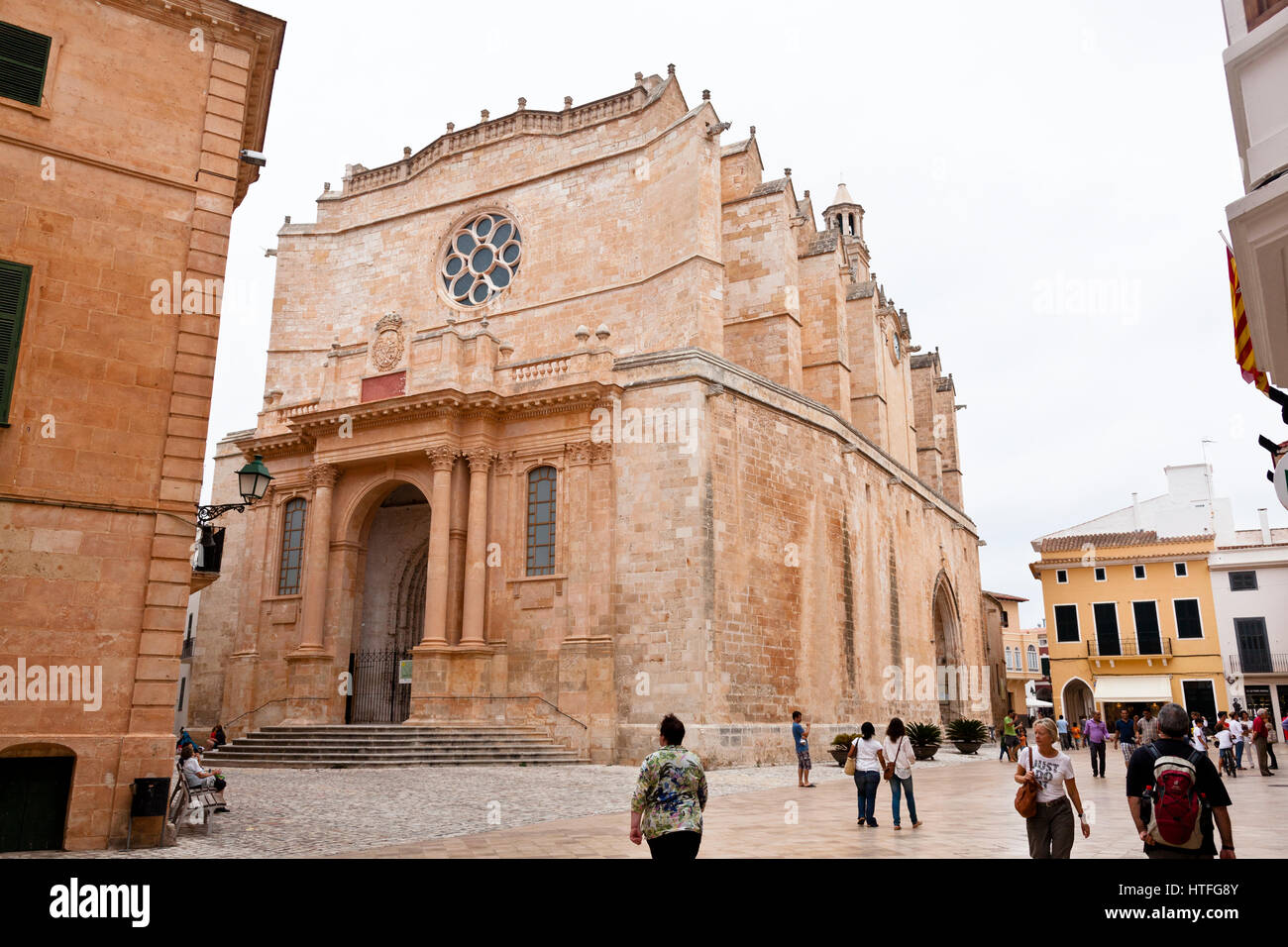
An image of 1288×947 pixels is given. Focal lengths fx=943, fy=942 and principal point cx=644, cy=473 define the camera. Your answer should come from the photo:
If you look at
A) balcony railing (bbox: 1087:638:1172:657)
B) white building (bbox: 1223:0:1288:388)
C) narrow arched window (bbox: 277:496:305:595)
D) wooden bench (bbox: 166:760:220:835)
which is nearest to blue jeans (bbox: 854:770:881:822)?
white building (bbox: 1223:0:1288:388)

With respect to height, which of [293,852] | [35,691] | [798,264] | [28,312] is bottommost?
[293,852]

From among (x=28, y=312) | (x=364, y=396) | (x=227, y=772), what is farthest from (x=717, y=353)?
(x=28, y=312)

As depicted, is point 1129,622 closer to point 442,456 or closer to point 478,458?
point 478,458

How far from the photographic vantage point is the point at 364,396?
891 inches

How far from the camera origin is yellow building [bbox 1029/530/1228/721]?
35.1m

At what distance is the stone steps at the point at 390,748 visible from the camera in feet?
58.0

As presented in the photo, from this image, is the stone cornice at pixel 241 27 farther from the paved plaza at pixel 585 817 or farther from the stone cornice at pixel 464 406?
the stone cornice at pixel 464 406

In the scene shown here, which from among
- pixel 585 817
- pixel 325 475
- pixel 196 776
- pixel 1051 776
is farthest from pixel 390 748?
pixel 1051 776

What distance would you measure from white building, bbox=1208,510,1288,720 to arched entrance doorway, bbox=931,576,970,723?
32.6 ft

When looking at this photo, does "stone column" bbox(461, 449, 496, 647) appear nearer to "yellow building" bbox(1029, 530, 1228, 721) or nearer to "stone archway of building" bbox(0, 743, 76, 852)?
"stone archway of building" bbox(0, 743, 76, 852)

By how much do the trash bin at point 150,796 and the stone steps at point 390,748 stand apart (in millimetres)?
8758

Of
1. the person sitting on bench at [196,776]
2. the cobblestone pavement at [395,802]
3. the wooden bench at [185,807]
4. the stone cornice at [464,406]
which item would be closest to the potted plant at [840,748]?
the cobblestone pavement at [395,802]
